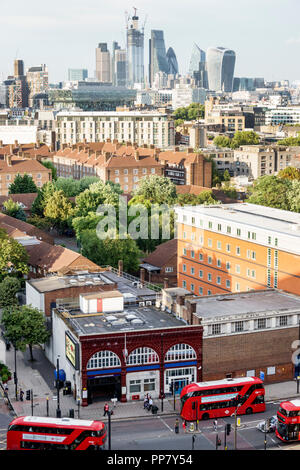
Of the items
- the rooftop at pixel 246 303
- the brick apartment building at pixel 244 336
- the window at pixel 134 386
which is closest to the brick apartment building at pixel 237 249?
the rooftop at pixel 246 303

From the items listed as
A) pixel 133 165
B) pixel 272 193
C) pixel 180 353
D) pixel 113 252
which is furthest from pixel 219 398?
pixel 133 165

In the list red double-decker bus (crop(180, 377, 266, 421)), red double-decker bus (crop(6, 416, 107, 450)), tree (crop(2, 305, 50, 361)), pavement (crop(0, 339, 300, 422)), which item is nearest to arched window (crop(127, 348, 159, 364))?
pavement (crop(0, 339, 300, 422))

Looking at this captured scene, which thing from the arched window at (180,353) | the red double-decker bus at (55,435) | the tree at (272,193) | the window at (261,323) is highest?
the tree at (272,193)

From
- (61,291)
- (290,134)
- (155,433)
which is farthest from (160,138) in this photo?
(155,433)

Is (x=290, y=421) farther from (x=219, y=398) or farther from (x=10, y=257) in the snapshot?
(x=10, y=257)

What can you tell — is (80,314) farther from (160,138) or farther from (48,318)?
(160,138)

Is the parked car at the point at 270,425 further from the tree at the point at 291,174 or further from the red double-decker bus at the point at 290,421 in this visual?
the tree at the point at 291,174
